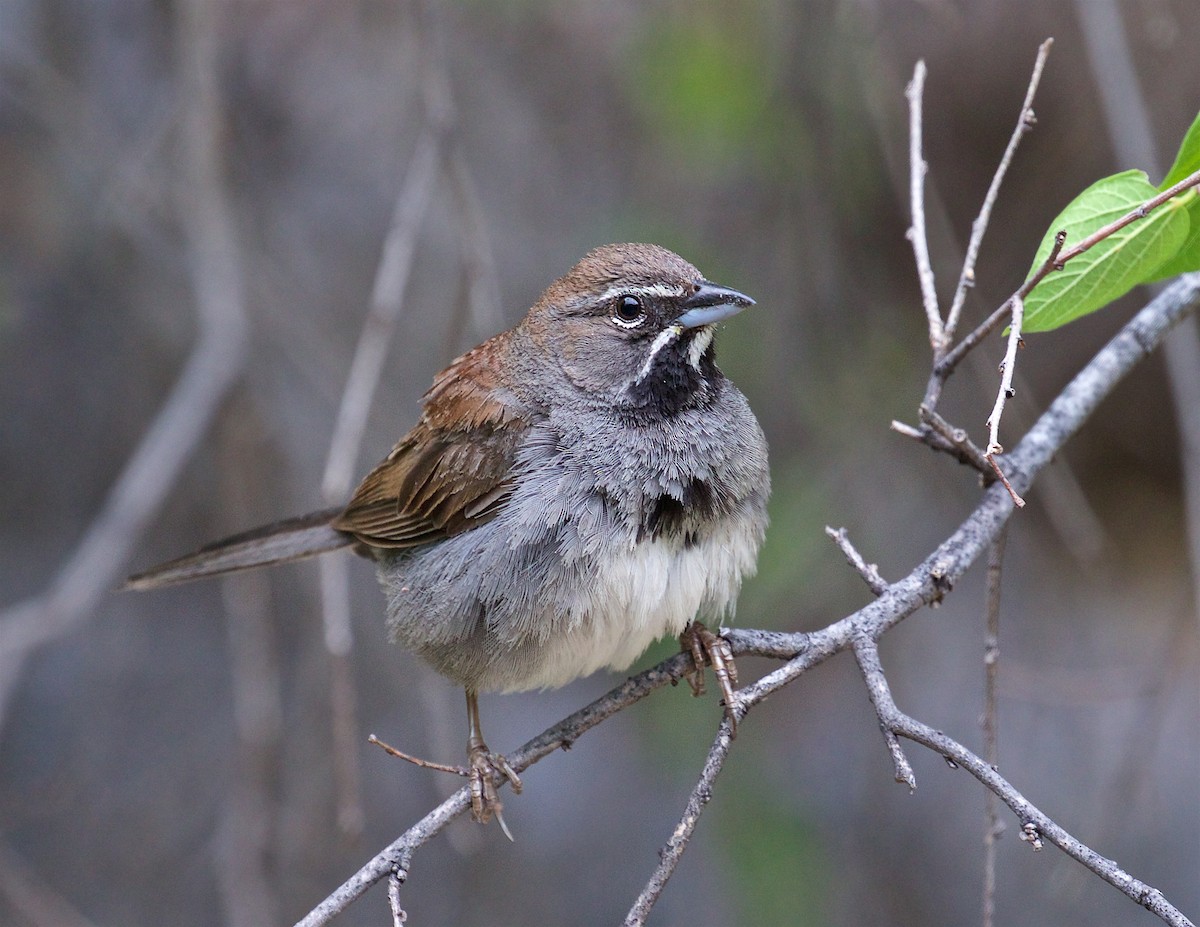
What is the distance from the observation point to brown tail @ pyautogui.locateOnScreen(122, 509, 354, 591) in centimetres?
410

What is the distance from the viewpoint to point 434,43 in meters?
4.58

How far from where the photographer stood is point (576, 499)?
341 cm

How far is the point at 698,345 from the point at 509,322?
10.4 ft

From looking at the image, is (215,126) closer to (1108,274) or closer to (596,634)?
(596,634)

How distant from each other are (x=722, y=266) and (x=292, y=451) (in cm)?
231

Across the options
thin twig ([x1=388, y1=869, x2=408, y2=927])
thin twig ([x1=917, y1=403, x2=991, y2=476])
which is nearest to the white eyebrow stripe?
thin twig ([x1=917, y1=403, x2=991, y2=476])

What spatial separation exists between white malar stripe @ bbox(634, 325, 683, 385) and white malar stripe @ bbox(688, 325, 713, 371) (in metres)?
0.06

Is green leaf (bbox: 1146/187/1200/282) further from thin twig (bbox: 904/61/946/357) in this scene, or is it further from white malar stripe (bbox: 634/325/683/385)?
white malar stripe (bbox: 634/325/683/385)

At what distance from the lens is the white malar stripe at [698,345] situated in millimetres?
3676

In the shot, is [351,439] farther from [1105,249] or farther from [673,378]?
[1105,249]

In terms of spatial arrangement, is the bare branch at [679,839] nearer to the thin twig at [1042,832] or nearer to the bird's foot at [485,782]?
the thin twig at [1042,832]

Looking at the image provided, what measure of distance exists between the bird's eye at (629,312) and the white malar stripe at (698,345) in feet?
0.57

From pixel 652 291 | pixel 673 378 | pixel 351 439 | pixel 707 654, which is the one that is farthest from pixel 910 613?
pixel 351 439

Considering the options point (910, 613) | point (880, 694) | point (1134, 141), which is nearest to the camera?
point (880, 694)
